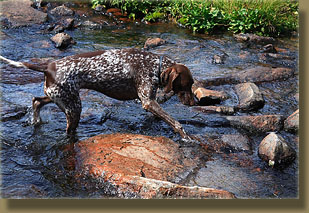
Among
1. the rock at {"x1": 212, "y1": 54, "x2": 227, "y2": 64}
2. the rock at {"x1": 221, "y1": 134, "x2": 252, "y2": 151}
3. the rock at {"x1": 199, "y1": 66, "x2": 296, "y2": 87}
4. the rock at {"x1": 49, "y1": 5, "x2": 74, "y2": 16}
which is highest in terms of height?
the rock at {"x1": 49, "y1": 5, "x2": 74, "y2": 16}

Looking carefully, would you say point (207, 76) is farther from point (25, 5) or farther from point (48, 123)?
point (25, 5)

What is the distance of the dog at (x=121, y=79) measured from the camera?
18.5 ft

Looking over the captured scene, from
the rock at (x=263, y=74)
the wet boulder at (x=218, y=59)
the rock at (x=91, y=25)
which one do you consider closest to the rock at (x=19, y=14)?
the rock at (x=91, y=25)

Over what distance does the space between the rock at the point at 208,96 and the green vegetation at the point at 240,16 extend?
4.71m

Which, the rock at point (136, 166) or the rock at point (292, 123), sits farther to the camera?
the rock at point (292, 123)

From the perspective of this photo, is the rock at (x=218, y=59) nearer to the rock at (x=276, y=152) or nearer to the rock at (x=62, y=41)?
the rock at (x=62, y=41)

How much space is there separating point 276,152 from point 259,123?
106 cm

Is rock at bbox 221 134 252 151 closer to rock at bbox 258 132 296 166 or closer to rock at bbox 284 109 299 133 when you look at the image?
rock at bbox 258 132 296 166

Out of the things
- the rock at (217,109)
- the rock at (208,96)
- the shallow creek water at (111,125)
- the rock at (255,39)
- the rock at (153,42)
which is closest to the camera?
the shallow creek water at (111,125)

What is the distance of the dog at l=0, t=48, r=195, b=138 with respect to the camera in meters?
5.63

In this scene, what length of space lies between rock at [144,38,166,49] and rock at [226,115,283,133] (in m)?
4.61

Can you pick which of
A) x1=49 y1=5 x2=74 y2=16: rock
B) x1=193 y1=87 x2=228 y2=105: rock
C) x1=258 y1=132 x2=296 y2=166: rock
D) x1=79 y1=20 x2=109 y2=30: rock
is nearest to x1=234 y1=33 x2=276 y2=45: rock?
x1=193 y1=87 x2=228 y2=105: rock

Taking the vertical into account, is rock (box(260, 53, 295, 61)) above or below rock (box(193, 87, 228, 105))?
above

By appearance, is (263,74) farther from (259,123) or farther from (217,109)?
(259,123)
